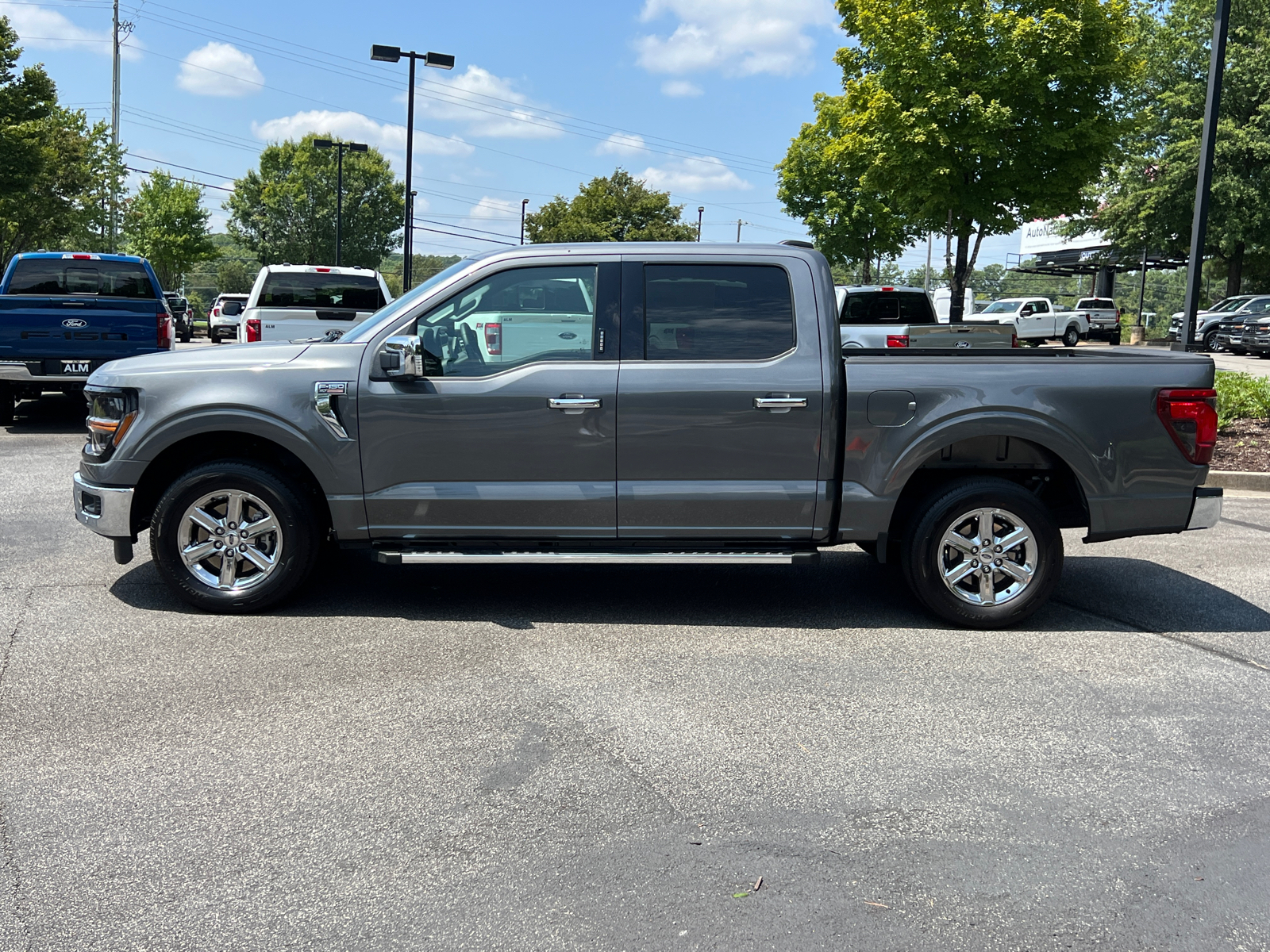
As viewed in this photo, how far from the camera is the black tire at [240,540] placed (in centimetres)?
576

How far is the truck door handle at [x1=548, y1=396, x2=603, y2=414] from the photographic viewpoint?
564 cm

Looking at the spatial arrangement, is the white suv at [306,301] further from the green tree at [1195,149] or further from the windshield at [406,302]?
the green tree at [1195,149]

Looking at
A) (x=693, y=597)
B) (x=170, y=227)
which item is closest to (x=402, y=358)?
(x=693, y=597)

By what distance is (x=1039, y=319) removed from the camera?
41.1m

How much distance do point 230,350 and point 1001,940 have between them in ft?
15.6

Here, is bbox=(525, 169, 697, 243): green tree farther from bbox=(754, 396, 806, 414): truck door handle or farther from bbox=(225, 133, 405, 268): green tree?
bbox=(754, 396, 806, 414): truck door handle

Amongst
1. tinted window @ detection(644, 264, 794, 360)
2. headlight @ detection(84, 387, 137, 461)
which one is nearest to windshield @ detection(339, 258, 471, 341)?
tinted window @ detection(644, 264, 794, 360)

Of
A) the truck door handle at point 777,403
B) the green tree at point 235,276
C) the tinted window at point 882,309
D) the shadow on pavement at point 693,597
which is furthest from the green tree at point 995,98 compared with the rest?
the green tree at point 235,276

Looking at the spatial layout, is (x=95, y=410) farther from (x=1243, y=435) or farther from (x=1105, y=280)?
(x=1105, y=280)

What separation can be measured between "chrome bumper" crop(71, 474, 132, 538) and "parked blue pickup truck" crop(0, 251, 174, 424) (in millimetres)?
7282

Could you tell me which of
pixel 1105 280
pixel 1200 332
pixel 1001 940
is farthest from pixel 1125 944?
pixel 1105 280

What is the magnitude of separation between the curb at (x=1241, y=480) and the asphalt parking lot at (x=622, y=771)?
182 inches

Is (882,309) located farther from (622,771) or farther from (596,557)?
(622,771)

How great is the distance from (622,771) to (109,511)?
11.1ft
